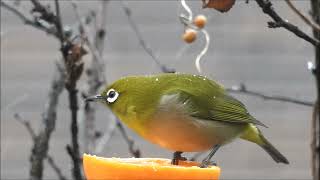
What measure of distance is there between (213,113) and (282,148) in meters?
→ 3.76

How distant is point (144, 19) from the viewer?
523cm

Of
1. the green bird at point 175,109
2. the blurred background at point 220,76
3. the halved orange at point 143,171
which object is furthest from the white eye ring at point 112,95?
the blurred background at point 220,76

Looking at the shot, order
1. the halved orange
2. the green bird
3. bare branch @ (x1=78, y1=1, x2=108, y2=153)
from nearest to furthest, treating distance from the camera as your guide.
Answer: the halved orange → the green bird → bare branch @ (x1=78, y1=1, x2=108, y2=153)

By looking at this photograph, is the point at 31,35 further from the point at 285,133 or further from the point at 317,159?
the point at 317,159

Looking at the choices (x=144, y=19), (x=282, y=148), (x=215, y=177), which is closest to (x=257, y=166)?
(x=282, y=148)

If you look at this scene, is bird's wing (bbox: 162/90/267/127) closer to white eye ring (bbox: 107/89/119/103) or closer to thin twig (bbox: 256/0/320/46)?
white eye ring (bbox: 107/89/119/103)

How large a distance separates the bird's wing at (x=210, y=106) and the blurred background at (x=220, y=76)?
3.08 metres

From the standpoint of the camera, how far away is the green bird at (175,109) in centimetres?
202

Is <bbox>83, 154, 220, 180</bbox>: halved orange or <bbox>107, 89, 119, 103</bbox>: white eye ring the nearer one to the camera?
<bbox>83, 154, 220, 180</bbox>: halved orange

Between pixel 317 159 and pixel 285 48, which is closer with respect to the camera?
pixel 317 159

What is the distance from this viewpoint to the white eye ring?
2064 millimetres

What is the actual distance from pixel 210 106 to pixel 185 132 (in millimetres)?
166

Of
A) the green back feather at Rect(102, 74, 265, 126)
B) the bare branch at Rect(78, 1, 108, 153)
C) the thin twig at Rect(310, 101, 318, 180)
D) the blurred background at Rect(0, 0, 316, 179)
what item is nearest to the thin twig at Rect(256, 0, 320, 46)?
the green back feather at Rect(102, 74, 265, 126)

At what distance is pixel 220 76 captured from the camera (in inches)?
221
